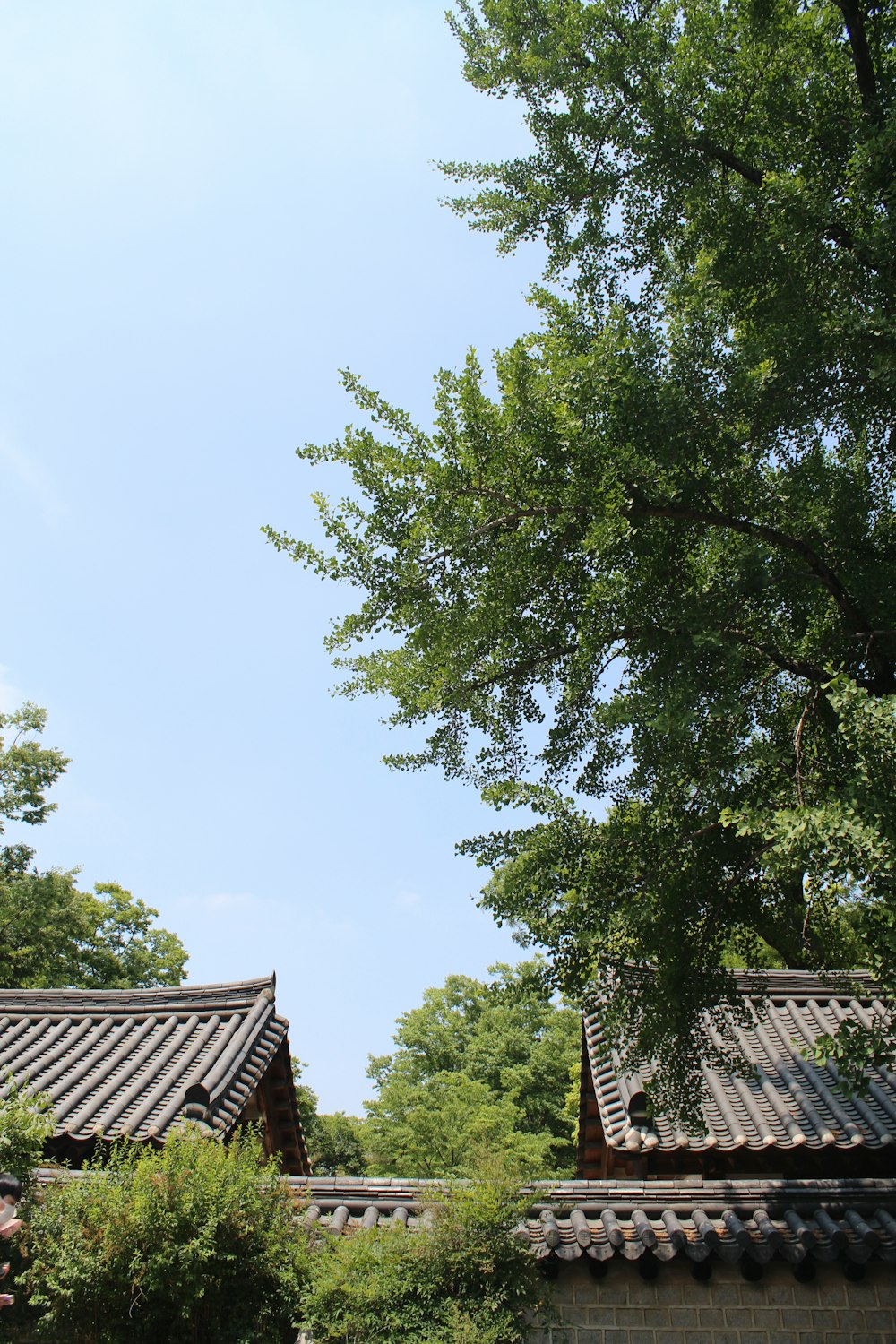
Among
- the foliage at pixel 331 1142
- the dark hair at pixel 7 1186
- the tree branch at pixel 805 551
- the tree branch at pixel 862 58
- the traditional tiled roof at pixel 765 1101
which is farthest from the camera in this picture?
the foliage at pixel 331 1142

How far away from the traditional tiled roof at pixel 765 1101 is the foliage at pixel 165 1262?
130 inches

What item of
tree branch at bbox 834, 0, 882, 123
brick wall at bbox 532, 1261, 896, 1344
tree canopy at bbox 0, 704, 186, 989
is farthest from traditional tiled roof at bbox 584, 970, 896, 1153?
tree canopy at bbox 0, 704, 186, 989

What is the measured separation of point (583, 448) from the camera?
7012 millimetres

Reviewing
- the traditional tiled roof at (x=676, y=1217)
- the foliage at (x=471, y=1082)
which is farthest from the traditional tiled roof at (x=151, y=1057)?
the foliage at (x=471, y=1082)

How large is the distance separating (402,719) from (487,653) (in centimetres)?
103

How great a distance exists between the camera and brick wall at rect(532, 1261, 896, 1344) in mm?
6965

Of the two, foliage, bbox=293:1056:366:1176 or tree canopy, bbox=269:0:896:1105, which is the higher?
tree canopy, bbox=269:0:896:1105

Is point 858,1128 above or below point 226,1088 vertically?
below

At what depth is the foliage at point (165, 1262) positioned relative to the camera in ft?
20.8

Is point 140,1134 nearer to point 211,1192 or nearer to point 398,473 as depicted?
point 211,1192

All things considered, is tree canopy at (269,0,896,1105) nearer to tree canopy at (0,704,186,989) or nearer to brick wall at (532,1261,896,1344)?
brick wall at (532,1261,896,1344)

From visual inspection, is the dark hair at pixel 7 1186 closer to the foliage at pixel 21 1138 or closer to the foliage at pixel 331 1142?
the foliage at pixel 21 1138

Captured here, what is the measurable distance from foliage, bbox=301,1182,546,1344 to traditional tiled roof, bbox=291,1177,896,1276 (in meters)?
0.26

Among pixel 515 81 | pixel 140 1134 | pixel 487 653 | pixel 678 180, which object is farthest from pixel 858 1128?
pixel 515 81
